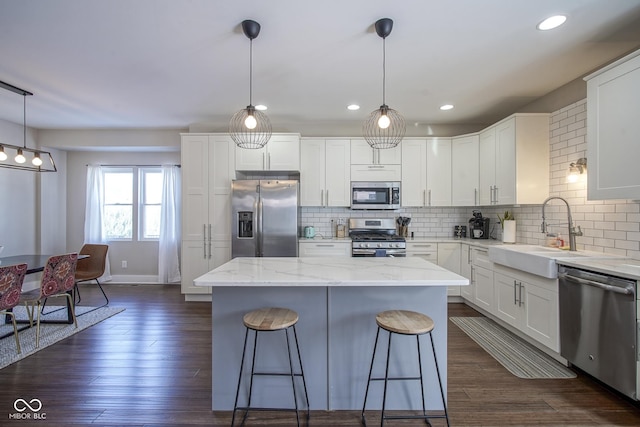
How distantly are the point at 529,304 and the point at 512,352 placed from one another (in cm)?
48

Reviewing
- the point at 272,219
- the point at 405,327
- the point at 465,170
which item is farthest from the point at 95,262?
the point at 465,170

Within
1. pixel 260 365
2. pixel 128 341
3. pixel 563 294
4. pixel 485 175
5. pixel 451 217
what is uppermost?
pixel 485 175

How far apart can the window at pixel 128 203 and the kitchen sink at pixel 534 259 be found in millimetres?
5522

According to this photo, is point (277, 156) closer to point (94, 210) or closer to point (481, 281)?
point (481, 281)

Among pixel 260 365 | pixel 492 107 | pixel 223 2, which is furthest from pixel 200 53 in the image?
pixel 492 107

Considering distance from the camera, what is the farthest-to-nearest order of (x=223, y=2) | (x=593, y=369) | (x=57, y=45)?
(x=57, y=45) < (x=593, y=369) < (x=223, y=2)

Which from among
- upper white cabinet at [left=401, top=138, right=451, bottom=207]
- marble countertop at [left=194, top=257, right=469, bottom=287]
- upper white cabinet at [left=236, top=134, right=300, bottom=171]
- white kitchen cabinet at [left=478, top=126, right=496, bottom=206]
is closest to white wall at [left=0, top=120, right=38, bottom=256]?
upper white cabinet at [left=236, top=134, right=300, bottom=171]

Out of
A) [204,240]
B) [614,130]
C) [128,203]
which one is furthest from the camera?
[128,203]

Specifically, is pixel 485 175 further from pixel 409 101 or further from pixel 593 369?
pixel 593 369

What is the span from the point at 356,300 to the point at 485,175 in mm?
3128

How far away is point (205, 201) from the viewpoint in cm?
440

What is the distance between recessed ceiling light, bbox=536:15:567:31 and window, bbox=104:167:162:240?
5755mm

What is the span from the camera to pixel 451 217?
4.84 metres

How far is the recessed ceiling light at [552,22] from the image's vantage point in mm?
2112
